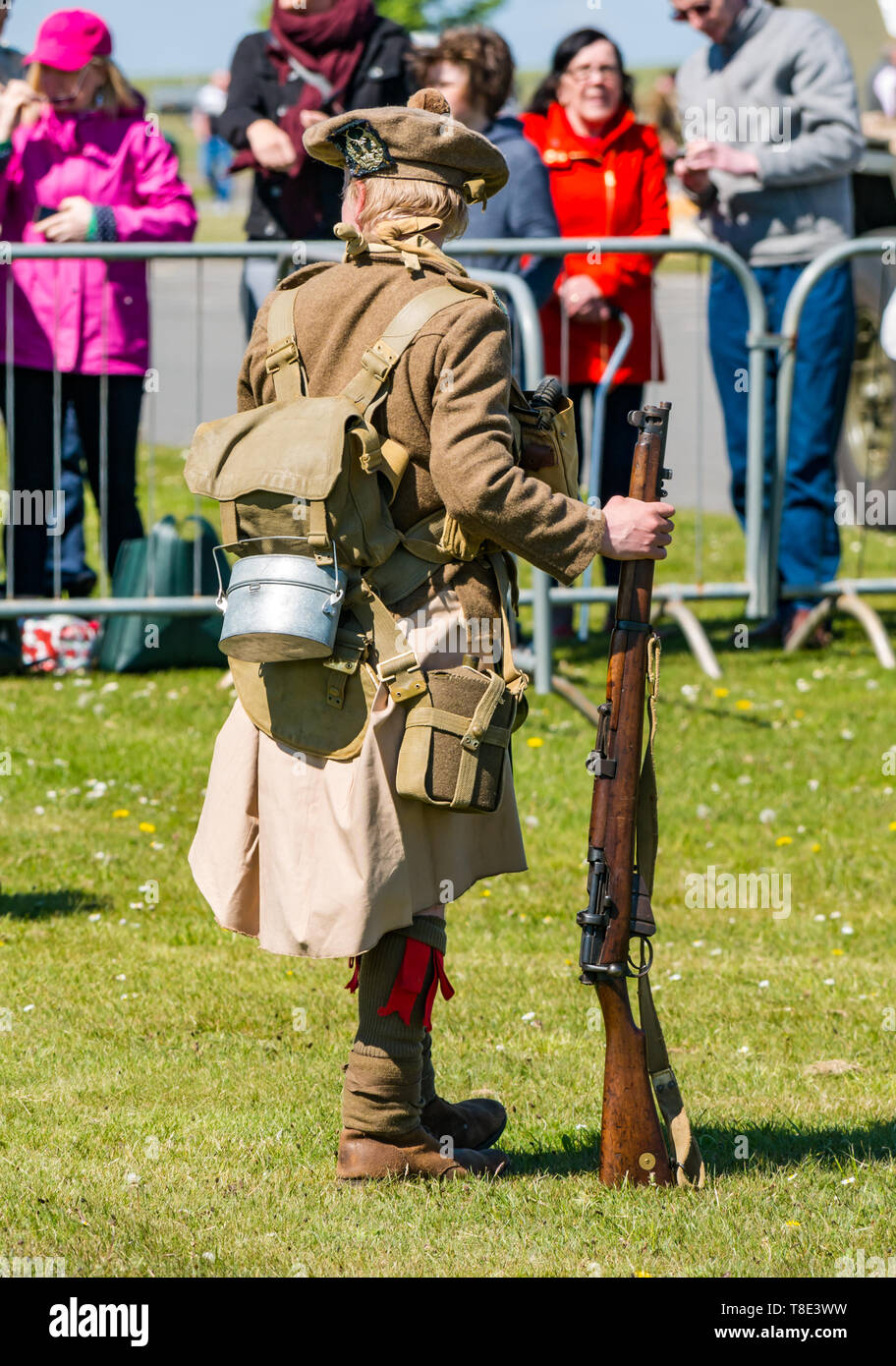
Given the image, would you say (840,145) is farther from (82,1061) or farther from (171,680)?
(82,1061)

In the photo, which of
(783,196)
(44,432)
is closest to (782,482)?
(783,196)

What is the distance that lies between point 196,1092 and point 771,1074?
1.37 metres

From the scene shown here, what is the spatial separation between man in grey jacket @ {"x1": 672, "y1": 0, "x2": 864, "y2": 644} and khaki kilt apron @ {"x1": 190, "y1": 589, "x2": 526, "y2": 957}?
548cm

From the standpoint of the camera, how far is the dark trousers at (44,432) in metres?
8.46

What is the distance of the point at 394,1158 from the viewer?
12.9 ft

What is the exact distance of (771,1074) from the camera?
15.5 ft

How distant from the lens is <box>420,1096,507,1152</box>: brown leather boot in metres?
4.14

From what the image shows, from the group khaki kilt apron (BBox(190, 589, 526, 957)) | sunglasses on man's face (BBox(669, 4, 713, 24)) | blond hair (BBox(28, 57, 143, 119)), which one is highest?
sunglasses on man's face (BBox(669, 4, 713, 24))

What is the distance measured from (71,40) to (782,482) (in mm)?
3639

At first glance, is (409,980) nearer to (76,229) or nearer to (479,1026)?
(479,1026)

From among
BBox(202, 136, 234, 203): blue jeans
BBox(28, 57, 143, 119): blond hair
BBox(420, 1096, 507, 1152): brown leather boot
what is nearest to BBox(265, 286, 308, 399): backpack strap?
BBox(420, 1096, 507, 1152): brown leather boot

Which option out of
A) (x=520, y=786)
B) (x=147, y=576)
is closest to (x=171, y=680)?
(x=147, y=576)

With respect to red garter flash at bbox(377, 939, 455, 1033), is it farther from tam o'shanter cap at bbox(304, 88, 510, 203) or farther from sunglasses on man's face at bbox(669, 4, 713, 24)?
sunglasses on man's face at bbox(669, 4, 713, 24)

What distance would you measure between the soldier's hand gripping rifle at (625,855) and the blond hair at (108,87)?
211 inches
